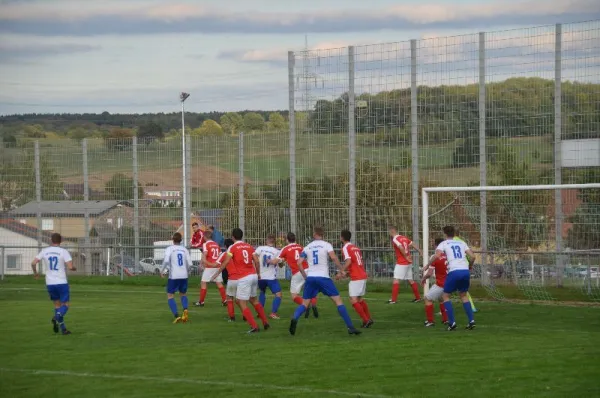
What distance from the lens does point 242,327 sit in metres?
21.1

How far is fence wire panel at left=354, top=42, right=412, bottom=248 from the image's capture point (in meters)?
31.6

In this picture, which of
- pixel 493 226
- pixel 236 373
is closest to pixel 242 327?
pixel 236 373

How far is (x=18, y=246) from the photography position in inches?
1489

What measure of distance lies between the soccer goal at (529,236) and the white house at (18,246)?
672 inches

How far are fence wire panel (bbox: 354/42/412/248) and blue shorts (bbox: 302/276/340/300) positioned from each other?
12071 mm

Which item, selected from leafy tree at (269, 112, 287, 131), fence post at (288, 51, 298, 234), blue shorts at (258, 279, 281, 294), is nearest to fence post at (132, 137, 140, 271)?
fence post at (288, 51, 298, 234)

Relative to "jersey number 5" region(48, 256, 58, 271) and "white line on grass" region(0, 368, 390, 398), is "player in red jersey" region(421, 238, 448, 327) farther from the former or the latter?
"jersey number 5" region(48, 256, 58, 271)

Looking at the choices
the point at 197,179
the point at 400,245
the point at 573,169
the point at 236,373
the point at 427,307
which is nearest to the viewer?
the point at 236,373

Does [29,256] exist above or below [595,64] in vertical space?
below

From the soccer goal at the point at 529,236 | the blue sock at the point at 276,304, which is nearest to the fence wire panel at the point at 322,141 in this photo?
the soccer goal at the point at 529,236

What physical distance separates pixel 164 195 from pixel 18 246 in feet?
20.1

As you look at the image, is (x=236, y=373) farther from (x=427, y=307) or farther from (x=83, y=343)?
(x=427, y=307)

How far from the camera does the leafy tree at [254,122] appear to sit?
45.4m

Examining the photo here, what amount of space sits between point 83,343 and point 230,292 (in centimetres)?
420
